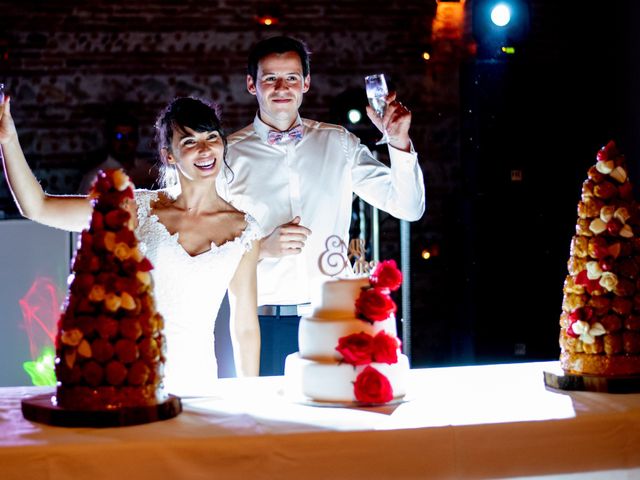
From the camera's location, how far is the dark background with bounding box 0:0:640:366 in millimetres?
6637

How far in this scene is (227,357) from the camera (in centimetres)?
437

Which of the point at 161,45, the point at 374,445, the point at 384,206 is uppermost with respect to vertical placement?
the point at 161,45

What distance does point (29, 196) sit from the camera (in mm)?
2793

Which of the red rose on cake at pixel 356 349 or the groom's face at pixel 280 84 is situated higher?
the groom's face at pixel 280 84

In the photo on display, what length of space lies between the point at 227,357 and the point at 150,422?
2456mm

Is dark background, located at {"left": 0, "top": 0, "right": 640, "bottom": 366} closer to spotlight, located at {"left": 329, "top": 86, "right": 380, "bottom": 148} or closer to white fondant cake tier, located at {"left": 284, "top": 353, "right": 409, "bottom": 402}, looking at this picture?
spotlight, located at {"left": 329, "top": 86, "right": 380, "bottom": 148}

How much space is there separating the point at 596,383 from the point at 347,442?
0.70 metres

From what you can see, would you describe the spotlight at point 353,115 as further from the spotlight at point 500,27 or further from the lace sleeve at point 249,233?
the lace sleeve at point 249,233

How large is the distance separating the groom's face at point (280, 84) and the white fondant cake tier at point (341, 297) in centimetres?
128

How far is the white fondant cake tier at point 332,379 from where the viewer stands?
83.0 inches

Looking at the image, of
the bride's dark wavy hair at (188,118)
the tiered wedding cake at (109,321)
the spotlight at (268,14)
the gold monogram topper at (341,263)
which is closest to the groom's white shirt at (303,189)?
the bride's dark wavy hair at (188,118)

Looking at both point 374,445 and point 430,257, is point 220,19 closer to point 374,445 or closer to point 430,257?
point 430,257

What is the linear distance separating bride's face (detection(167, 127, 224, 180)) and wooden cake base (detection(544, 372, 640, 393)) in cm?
119

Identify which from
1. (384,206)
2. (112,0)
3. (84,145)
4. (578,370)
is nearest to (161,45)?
(112,0)
